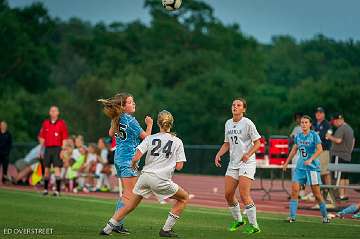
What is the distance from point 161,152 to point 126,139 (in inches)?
40.6

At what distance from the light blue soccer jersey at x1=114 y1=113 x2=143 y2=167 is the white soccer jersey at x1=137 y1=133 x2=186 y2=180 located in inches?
31.8

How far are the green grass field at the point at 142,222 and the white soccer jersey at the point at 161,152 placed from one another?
39.9 inches

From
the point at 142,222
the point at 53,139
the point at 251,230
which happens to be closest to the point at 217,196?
the point at 53,139

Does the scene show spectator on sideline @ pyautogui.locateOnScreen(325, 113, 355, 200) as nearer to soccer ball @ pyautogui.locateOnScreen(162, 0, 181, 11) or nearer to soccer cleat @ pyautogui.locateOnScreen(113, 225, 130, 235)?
soccer ball @ pyautogui.locateOnScreen(162, 0, 181, 11)

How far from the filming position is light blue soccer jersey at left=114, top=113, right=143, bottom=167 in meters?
14.6

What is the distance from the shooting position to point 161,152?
1383 centimetres

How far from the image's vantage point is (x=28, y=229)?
14875 millimetres

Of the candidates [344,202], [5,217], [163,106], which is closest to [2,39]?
[163,106]

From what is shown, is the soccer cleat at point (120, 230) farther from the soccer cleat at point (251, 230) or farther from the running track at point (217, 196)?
the running track at point (217, 196)

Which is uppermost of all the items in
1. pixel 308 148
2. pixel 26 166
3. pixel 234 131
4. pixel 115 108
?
pixel 115 108

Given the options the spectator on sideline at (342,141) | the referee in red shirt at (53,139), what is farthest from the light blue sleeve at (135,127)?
the referee in red shirt at (53,139)

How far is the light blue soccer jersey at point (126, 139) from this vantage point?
1461cm

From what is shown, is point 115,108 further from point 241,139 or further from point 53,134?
point 53,134

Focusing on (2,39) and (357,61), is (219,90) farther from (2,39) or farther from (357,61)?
(2,39)
